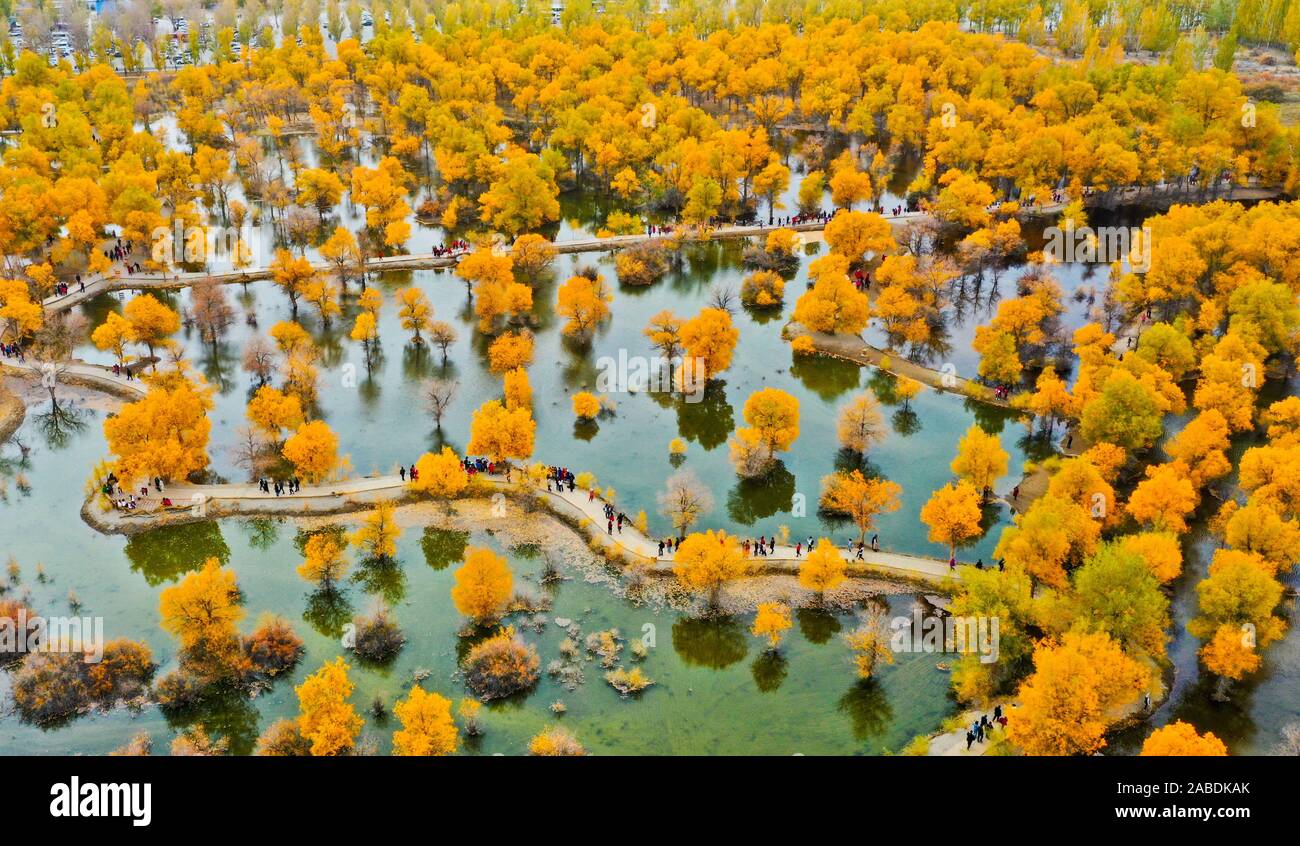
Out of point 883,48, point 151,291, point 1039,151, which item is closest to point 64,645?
point 151,291

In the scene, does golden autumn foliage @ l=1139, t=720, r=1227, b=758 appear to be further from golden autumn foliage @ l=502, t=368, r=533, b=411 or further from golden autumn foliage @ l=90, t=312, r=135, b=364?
golden autumn foliage @ l=90, t=312, r=135, b=364

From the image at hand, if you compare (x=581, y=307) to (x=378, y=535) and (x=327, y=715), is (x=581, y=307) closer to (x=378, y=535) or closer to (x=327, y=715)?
(x=378, y=535)

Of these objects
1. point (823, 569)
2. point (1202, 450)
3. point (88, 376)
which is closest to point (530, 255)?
point (88, 376)

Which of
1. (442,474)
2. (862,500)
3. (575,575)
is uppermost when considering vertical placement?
(862,500)

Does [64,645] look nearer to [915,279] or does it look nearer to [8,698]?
[8,698]

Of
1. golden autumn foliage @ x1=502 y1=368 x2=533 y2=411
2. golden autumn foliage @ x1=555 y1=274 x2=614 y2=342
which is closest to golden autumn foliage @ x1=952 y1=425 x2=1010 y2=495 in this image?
golden autumn foliage @ x1=502 y1=368 x2=533 y2=411

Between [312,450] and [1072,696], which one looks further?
[312,450]

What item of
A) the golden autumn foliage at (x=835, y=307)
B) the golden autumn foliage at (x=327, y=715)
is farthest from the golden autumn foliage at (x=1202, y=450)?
the golden autumn foliage at (x=327, y=715)
